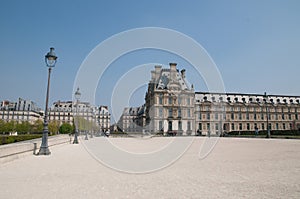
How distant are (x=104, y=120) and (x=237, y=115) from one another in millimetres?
54397

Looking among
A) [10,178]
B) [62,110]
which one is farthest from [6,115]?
[10,178]

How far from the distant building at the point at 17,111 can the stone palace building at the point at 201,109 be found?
4641cm

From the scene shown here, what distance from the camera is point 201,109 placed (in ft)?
241

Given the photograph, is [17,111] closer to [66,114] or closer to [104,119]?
[66,114]

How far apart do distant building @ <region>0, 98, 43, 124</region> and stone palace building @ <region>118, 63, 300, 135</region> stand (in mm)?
46414

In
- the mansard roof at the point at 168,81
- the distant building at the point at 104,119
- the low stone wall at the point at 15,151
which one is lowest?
the low stone wall at the point at 15,151

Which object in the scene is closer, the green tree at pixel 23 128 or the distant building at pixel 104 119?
the green tree at pixel 23 128

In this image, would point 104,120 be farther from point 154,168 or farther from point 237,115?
point 154,168

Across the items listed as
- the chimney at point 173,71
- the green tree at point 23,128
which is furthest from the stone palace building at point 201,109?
the green tree at point 23,128

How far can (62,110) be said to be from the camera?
99.0 m

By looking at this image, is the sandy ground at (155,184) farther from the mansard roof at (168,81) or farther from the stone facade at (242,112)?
the stone facade at (242,112)

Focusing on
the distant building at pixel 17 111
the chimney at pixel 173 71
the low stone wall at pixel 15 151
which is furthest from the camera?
the distant building at pixel 17 111

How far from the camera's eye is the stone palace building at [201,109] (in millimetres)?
64812

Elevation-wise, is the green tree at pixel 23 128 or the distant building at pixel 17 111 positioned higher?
the distant building at pixel 17 111
